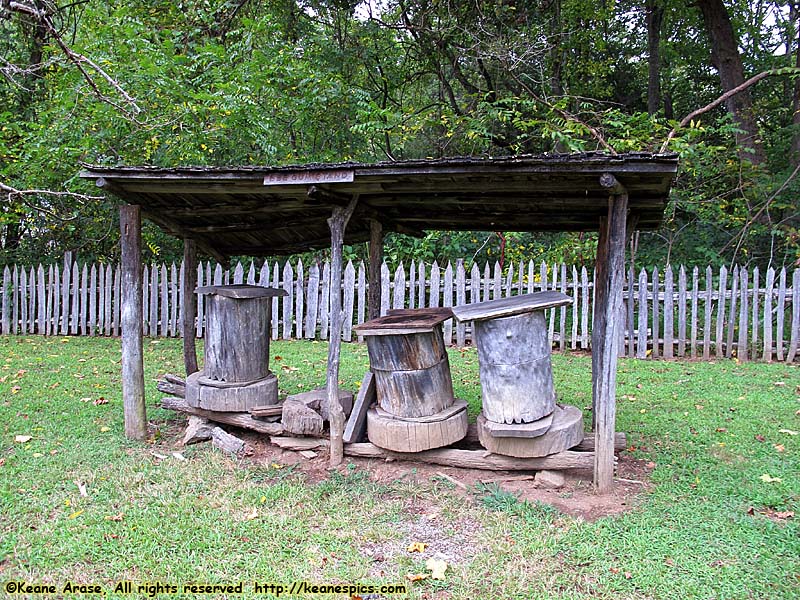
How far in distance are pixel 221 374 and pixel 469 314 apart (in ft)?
8.38

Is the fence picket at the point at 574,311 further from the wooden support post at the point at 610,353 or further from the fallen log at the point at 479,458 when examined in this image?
the fallen log at the point at 479,458

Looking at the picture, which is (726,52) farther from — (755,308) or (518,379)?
(518,379)

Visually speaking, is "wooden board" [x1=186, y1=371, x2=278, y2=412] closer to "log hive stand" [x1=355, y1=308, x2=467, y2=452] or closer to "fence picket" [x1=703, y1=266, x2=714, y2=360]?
"log hive stand" [x1=355, y1=308, x2=467, y2=452]

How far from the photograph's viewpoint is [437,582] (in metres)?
3.16

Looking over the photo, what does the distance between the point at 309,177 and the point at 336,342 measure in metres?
1.43

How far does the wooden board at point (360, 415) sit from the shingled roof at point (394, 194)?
1.67m

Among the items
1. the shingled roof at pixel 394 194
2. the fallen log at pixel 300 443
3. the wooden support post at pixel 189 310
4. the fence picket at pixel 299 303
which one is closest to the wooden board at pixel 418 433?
the fallen log at pixel 300 443

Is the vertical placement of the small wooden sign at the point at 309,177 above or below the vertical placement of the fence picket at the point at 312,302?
above

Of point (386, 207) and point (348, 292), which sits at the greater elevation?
point (386, 207)

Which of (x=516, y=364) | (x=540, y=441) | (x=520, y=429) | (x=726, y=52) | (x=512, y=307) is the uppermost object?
(x=726, y=52)

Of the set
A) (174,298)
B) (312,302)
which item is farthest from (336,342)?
(174,298)

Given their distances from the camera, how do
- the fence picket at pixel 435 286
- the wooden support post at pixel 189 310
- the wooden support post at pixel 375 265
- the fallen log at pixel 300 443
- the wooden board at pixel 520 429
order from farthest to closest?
the fence picket at pixel 435 286 → the wooden support post at pixel 189 310 → the wooden support post at pixel 375 265 → the fallen log at pixel 300 443 → the wooden board at pixel 520 429

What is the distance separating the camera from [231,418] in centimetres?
539

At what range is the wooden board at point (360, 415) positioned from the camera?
491 centimetres
